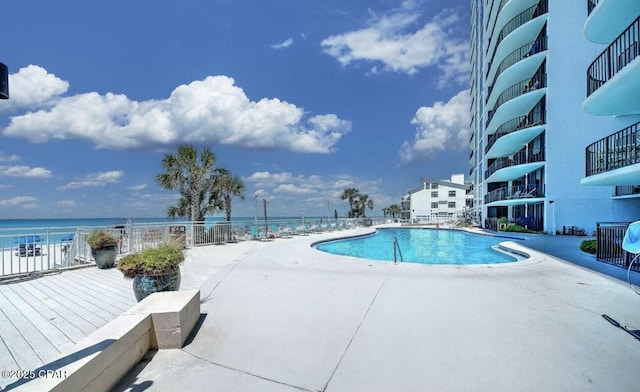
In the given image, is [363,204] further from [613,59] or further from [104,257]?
[104,257]

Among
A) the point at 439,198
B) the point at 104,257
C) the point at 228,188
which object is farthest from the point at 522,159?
the point at 439,198

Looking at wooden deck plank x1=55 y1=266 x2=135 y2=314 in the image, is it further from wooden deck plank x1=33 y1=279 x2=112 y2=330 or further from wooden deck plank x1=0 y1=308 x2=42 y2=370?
wooden deck plank x1=0 y1=308 x2=42 y2=370

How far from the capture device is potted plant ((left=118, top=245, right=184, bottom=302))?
14.9 feet

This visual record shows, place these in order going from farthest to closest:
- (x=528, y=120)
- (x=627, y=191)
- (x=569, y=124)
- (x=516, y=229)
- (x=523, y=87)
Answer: (x=523, y=87), (x=528, y=120), (x=516, y=229), (x=569, y=124), (x=627, y=191)

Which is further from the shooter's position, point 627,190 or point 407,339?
point 627,190

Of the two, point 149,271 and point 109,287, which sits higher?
point 149,271

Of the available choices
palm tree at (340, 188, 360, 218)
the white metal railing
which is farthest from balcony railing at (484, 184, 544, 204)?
palm tree at (340, 188, 360, 218)

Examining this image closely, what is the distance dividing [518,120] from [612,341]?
28067 millimetres

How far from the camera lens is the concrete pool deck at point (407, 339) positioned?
2.78 meters

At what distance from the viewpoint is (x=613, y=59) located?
34.8 ft

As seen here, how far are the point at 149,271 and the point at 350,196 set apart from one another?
44514 millimetres

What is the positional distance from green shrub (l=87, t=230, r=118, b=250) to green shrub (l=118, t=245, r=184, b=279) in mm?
4515

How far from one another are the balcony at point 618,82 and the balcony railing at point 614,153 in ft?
2.77

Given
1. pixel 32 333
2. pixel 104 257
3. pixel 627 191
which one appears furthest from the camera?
pixel 627 191
